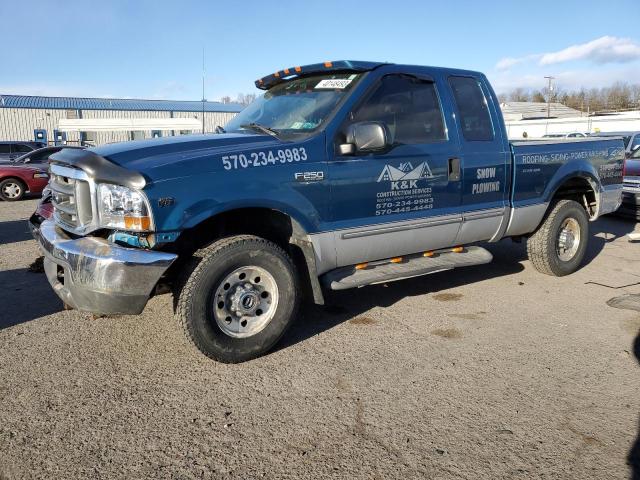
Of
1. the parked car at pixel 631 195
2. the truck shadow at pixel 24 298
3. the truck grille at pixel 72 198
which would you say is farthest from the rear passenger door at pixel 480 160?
the parked car at pixel 631 195

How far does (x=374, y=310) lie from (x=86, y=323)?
2561 millimetres

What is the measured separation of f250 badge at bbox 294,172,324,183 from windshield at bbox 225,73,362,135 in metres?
0.42

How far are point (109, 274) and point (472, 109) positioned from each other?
367cm

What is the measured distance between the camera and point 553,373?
11.7 ft

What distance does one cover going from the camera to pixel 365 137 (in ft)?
12.6

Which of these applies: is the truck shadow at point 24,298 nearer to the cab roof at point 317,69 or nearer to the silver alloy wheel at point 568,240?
the cab roof at point 317,69

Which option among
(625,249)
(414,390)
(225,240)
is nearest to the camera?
(414,390)

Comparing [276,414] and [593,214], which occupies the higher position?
[593,214]

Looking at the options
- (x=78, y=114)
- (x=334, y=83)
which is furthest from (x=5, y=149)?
(x=78, y=114)

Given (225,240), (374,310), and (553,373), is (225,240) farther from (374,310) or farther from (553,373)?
(553,373)

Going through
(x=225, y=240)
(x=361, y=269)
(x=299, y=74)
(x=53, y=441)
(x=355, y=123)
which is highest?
(x=299, y=74)

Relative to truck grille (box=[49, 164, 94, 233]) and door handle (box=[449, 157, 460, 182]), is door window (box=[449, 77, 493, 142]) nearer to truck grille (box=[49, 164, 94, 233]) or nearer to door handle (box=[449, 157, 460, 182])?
door handle (box=[449, 157, 460, 182])

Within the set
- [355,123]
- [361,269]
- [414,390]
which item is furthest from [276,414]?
[355,123]

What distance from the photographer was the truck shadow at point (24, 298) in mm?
4527
